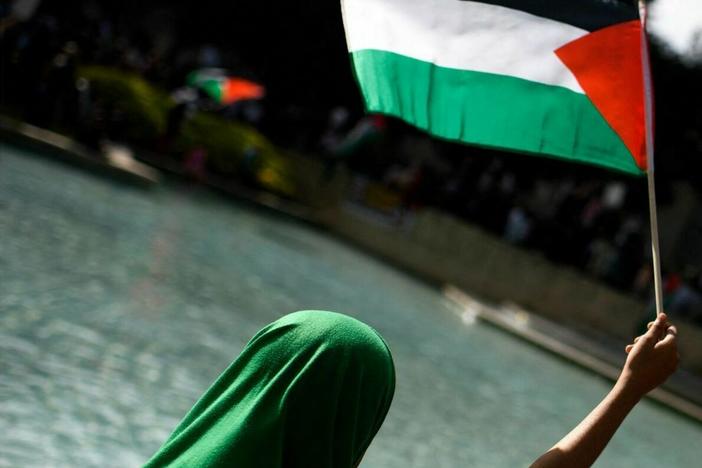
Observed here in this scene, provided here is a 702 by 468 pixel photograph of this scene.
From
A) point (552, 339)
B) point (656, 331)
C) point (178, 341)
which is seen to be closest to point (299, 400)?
point (656, 331)

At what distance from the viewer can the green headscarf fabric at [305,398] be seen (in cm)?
164

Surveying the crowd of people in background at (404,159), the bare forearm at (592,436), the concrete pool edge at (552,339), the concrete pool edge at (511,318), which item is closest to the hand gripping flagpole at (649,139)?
the bare forearm at (592,436)

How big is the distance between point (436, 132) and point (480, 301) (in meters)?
15.6

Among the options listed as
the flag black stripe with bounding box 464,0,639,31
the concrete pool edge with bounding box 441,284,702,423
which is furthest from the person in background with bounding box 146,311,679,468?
the concrete pool edge with bounding box 441,284,702,423

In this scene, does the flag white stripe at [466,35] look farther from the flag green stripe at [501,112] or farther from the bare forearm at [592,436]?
the bare forearm at [592,436]

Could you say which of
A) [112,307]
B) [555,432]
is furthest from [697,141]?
[112,307]

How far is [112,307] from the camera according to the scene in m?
7.35

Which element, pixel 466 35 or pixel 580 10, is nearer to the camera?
pixel 466 35

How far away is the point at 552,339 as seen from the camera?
1572 centimetres

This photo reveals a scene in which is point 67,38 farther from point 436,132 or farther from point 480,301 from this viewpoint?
point 436,132

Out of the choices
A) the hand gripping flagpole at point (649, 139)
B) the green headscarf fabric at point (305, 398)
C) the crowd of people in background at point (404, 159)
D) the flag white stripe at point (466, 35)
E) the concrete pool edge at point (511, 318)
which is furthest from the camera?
the crowd of people in background at point (404, 159)

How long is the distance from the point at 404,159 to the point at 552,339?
15.4 meters

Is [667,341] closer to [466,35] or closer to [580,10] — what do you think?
[466,35]

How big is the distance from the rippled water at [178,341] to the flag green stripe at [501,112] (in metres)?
2.42
